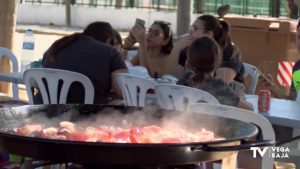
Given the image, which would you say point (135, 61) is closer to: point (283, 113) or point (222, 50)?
point (222, 50)

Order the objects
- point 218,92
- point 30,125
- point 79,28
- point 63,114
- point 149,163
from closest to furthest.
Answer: point 149,163, point 30,125, point 63,114, point 218,92, point 79,28

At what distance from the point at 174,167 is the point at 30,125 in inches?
26.8

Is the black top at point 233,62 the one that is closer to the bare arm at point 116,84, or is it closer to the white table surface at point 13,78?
the bare arm at point 116,84

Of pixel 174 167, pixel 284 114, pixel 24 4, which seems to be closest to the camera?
pixel 174 167

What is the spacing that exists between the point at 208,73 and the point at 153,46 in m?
2.16

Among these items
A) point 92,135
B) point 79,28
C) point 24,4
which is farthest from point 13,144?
point 24,4

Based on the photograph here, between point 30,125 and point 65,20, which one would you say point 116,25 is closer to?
point 65,20

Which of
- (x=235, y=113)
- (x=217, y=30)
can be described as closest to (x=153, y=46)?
(x=217, y=30)

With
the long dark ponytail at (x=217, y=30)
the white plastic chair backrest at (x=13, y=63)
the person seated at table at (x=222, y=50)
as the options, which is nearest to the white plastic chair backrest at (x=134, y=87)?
the person seated at table at (x=222, y=50)

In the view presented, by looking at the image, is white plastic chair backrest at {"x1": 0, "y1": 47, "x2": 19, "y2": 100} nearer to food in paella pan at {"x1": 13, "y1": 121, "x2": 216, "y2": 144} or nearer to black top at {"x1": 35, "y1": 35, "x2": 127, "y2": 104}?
black top at {"x1": 35, "y1": 35, "x2": 127, "y2": 104}

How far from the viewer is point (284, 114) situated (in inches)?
185

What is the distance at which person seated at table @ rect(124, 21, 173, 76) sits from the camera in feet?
20.9

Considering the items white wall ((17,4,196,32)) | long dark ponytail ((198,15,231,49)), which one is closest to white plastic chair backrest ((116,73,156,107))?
long dark ponytail ((198,15,231,49))

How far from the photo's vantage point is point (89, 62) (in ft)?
16.8
